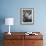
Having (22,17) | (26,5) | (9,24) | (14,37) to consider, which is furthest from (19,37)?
(26,5)

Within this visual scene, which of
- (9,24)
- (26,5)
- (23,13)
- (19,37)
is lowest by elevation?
(19,37)

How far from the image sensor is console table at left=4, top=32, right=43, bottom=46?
161 inches

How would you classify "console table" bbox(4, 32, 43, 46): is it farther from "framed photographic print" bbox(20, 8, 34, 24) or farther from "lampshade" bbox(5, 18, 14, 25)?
"framed photographic print" bbox(20, 8, 34, 24)

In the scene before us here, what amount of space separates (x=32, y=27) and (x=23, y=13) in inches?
23.2

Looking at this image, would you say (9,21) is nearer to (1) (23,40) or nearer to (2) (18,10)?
(2) (18,10)

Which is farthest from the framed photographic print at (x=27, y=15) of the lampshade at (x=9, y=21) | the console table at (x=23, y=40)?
the console table at (x=23, y=40)

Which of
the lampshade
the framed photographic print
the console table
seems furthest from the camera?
the framed photographic print

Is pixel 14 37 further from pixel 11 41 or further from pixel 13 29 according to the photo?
pixel 13 29

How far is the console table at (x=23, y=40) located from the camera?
13.4ft

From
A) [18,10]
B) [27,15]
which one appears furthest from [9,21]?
[27,15]

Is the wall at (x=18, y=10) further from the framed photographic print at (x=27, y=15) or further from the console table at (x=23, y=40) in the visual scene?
the console table at (x=23, y=40)

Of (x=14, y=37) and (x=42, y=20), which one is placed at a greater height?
(x=42, y=20)

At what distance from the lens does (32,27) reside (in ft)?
15.4

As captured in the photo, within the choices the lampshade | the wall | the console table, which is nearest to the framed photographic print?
the wall
